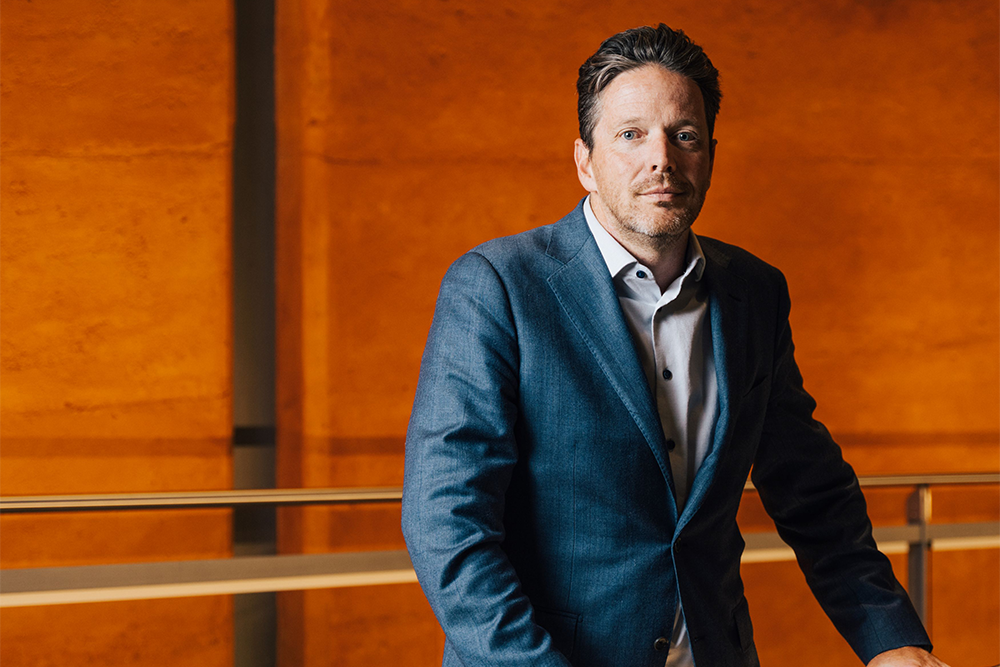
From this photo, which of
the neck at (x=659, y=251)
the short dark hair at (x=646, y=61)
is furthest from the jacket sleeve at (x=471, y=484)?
the short dark hair at (x=646, y=61)

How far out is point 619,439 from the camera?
39.9 inches

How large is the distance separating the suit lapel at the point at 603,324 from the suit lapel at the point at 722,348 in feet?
0.17

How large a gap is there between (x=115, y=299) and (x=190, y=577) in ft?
3.85

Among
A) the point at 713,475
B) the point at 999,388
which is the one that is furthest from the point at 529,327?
the point at 999,388

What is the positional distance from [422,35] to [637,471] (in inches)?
102

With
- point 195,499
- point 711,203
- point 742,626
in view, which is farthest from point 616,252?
point 711,203

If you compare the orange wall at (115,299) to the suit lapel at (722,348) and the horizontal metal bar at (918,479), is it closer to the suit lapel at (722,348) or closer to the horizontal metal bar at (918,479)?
the horizontal metal bar at (918,479)

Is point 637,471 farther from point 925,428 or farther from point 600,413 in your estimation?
point 925,428

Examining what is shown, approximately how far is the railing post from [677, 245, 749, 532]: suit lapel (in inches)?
69.5

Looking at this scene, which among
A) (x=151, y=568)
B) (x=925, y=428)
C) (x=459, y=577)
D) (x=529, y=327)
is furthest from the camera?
(x=925, y=428)

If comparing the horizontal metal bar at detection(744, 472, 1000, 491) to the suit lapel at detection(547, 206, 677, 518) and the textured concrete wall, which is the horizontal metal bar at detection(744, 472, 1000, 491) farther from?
the suit lapel at detection(547, 206, 677, 518)

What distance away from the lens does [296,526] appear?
312 cm

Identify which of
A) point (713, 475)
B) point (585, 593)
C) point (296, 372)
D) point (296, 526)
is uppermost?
point (713, 475)

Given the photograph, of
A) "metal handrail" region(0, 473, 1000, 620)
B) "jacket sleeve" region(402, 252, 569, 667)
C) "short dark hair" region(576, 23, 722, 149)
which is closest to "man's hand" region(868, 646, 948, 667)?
"jacket sleeve" region(402, 252, 569, 667)
